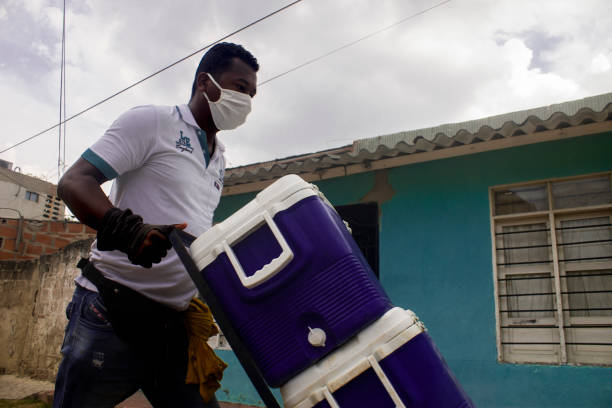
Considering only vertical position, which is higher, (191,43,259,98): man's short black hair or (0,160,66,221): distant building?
(0,160,66,221): distant building

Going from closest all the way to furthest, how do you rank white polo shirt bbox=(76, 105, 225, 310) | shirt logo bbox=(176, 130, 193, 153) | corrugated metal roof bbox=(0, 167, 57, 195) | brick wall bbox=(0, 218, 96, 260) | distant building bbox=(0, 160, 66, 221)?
white polo shirt bbox=(76, 105, 225, 310), shirt logo bbox=(176, 130, 193, 153), brick wall bbox=(0, 218, 96, 260), corrugated metal roof bbox=(0, 167, 57, 195), distant building bbox=(0, 160, 66, 221)

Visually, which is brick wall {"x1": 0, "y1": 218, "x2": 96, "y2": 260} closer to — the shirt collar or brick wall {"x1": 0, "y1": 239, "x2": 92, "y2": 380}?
brick wall {"x1": 0, "y1": 239, "x2": 92, "y2": 380}

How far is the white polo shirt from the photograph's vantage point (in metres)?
1.39

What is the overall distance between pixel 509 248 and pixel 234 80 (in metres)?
3.36

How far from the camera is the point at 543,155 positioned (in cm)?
421

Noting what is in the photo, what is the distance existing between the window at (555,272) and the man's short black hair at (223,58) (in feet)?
10.6

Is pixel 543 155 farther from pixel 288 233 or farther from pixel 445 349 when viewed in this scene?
pixel 288 233

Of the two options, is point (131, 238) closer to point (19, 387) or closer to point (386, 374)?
point (386, 374)

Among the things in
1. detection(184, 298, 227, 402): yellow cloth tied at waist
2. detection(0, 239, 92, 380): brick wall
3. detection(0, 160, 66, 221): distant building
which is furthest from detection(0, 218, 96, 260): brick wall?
detection(0, 160, 66, 221): distant building

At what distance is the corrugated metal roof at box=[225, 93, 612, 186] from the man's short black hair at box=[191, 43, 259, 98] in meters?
2.64

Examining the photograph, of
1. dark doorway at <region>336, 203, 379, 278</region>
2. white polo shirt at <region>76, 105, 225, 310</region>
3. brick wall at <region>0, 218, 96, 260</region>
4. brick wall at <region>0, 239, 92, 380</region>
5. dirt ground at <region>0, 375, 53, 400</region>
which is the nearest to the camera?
white polo shirt at <region>76, 105, 225, 310</region>

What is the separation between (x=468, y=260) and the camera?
170 inches

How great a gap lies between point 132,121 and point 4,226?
8.54 metres

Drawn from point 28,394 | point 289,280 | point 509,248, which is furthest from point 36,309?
point 289,280
